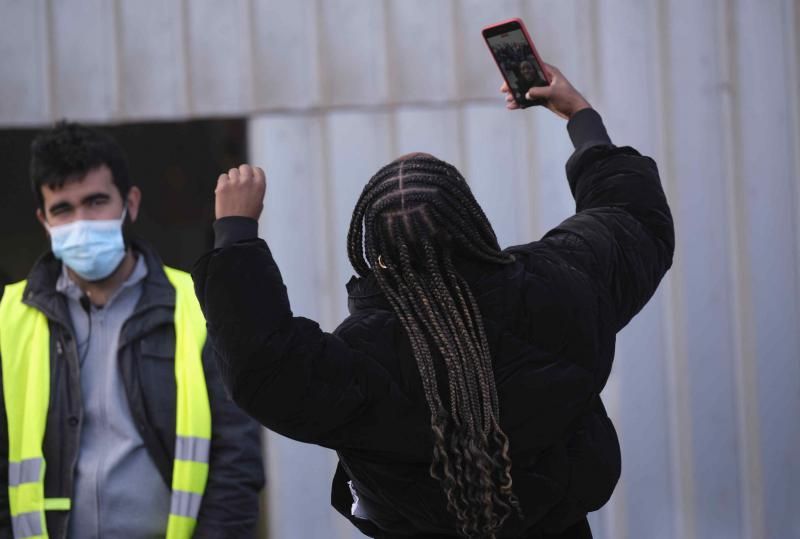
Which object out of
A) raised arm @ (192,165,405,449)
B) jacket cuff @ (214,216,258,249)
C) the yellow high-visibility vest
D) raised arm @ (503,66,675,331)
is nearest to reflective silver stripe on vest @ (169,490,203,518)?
the yellow high-visibility vest

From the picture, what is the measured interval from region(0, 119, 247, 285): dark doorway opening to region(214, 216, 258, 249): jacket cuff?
240 centimetres

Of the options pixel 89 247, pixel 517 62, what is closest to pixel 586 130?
pixel 517 62

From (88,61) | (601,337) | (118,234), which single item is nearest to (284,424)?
(601,337)

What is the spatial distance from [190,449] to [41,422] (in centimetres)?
40

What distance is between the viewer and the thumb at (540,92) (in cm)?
261

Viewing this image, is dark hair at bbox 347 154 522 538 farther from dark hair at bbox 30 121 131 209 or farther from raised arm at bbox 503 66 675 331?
dark hair at bbox 30 121 131 209

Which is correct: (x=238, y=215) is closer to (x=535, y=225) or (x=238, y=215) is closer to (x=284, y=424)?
(x=284, y=424)

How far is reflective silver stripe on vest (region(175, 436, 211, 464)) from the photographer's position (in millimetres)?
3078

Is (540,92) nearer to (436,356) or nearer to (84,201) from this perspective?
(436,356)

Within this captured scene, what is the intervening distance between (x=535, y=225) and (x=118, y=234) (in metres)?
1.56

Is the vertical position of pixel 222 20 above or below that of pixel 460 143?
above

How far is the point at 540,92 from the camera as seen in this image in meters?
2.62

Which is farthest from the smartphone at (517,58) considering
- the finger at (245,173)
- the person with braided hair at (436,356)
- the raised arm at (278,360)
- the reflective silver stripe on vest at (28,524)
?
the reflective silver stripe on vest at (28,524)

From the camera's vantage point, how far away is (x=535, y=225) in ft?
13.8
